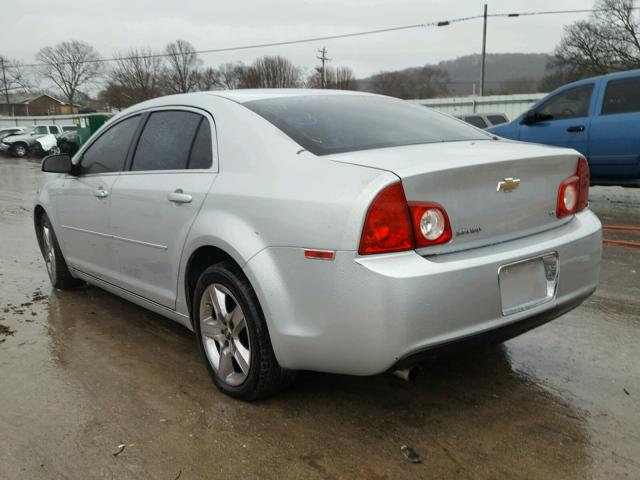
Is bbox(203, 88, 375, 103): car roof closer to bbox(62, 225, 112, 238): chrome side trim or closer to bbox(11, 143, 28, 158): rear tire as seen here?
bbox(62, 225, 112, 238): chrome side trim

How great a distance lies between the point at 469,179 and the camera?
2449 millimetres

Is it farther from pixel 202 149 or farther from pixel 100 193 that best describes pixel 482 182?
pixel 100 193

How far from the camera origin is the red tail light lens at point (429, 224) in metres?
2.32

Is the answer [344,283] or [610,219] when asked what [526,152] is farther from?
[610,219]

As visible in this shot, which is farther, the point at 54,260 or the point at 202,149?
the point at 54,260

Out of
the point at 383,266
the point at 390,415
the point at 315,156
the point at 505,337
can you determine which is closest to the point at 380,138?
the point at 315,156

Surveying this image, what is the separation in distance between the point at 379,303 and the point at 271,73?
221 ft

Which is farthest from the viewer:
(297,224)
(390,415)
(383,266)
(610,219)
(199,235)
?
(610,219)

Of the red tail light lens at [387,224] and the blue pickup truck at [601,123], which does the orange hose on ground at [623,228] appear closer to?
the blue pickup truck at [601,123]

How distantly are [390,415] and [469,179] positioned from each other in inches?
45.2

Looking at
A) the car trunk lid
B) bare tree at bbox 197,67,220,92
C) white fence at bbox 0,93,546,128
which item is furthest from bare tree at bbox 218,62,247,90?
the car trunk lid

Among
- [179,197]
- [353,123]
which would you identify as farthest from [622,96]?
[179,197]

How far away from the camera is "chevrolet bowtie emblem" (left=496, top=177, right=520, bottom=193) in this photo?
2552 millimetres

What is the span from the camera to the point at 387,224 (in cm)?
228
